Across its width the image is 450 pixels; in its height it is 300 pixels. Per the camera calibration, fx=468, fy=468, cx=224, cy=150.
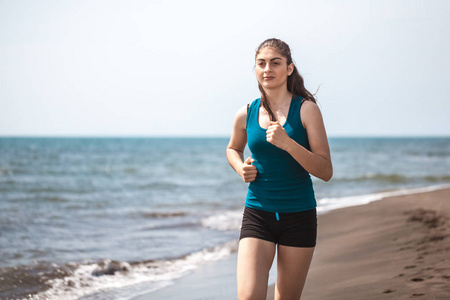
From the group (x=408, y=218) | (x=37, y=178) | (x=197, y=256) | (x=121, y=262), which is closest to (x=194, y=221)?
(x=197, y=256)

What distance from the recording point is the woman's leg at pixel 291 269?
2.92 metres

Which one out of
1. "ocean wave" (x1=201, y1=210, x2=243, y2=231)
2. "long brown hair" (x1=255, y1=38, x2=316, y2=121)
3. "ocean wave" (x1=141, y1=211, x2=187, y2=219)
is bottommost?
"ocean wave" (x1=141, y1=211, x2=187, y2=219)

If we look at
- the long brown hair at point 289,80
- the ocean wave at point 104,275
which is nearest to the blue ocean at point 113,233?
the ocean wave at point 104,275

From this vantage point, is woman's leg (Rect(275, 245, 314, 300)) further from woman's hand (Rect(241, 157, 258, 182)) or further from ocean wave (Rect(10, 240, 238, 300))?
ocean wave (Rect(10, 240, 238, 300))

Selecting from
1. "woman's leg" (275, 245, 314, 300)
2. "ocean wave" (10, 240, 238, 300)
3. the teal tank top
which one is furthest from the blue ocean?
the teal tank top

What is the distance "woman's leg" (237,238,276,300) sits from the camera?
281 centimetres

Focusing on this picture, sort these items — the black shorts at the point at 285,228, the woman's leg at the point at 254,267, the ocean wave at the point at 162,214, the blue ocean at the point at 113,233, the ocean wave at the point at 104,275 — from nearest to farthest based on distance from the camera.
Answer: the woman's leg at the point at 254,267 < the black shorts at the point at 285,228 < the ocean wave at the point at 104,275 < the blue ocean at the point at 113,233 < the ocean wave at the point at 162,214

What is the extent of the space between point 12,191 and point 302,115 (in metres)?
17.0

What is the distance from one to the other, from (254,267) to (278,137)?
2.64 feet

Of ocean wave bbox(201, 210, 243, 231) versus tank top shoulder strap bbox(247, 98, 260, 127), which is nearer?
tank top shoulder strap bbox(247, 98, 260, 127)

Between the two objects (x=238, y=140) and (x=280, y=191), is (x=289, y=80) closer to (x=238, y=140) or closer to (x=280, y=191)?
(x=238, y=140)

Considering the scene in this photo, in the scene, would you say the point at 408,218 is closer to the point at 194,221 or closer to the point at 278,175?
the point at 194,221

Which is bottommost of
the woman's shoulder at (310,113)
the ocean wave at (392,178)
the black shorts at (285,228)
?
the ocean wave at (392,178)

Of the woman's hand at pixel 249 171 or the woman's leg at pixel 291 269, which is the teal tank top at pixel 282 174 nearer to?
the woman's hand at pixel 249 171
